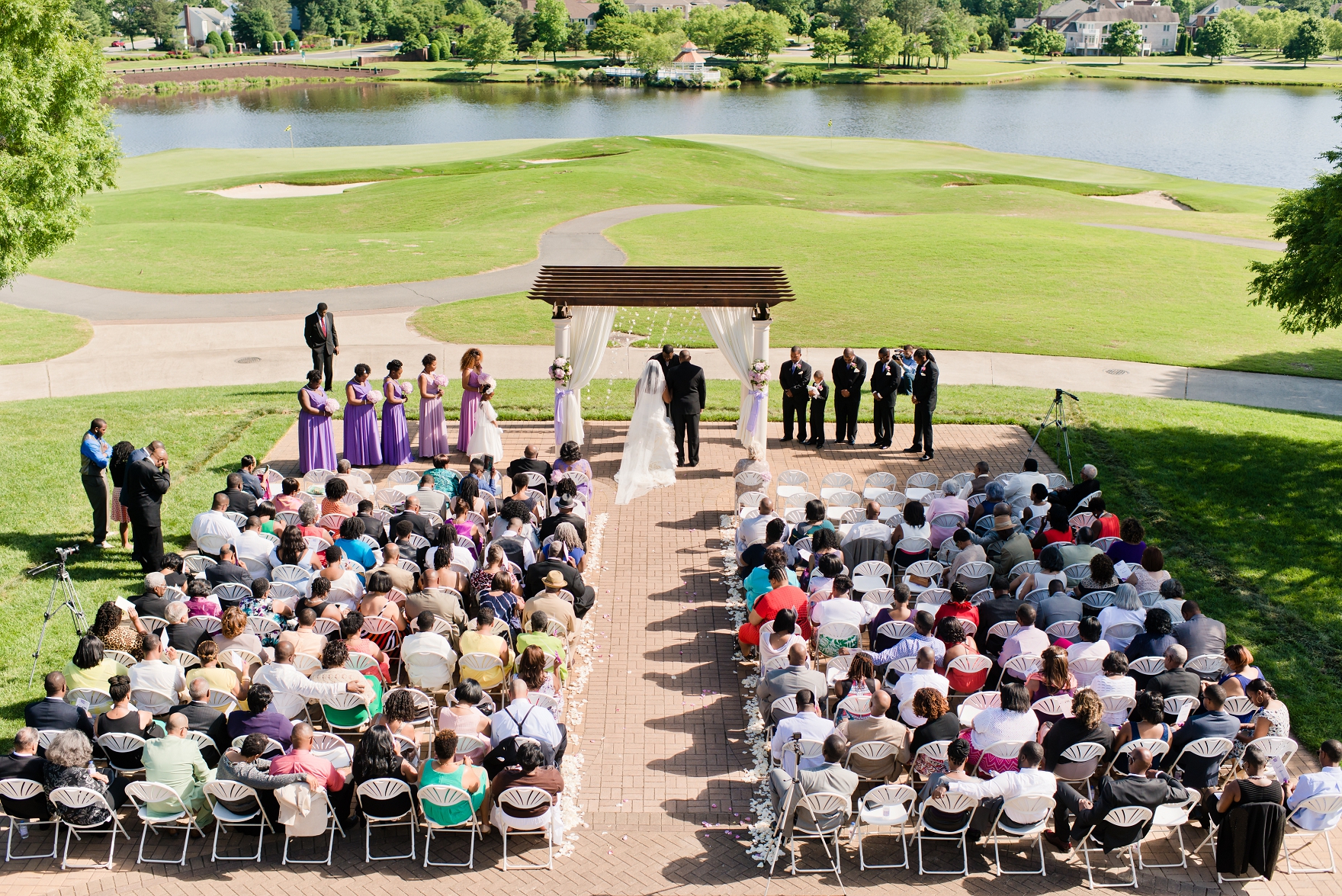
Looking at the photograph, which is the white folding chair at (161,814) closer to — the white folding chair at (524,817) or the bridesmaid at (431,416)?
the white folding chair at (524,817)

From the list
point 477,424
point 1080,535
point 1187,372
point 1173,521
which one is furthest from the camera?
point 1187,372

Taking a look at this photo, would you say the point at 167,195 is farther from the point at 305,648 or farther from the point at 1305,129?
the point at 1305,129

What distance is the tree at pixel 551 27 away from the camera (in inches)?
5748

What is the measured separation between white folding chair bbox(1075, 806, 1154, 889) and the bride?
357 inches

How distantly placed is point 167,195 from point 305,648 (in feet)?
144

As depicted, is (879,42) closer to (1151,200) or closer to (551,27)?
(551,27)

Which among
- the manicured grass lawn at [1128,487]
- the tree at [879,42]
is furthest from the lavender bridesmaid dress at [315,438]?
the tree at [879,42]

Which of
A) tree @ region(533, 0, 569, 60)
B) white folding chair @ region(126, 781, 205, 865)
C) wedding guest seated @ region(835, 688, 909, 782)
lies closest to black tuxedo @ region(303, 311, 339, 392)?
white folding chair @ region(126, 781, 205, 865)

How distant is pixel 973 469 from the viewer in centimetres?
1792

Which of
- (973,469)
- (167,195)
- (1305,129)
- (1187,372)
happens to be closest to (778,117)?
(1305,129)

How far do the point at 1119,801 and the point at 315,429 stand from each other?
42.6 feet

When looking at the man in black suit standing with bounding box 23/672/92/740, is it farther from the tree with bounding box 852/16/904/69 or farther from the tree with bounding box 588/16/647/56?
the tree with bounding box 588/16/647/56

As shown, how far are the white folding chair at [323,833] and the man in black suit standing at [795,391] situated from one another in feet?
37.8

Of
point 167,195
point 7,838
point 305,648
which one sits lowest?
point 7,838
